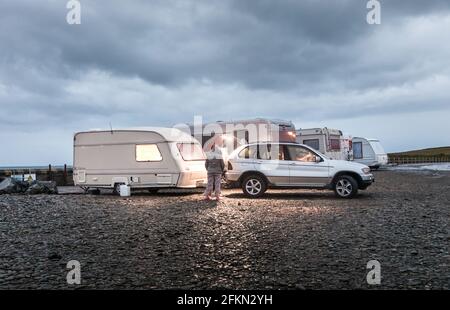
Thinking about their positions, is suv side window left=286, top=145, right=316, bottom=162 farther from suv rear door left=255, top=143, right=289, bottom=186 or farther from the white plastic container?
the white plastic container

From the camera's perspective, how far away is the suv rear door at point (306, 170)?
14164 mm

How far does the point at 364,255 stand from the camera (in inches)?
240

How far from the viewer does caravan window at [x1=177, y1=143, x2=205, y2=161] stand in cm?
1619

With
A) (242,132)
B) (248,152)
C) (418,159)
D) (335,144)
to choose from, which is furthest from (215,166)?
(418,159)

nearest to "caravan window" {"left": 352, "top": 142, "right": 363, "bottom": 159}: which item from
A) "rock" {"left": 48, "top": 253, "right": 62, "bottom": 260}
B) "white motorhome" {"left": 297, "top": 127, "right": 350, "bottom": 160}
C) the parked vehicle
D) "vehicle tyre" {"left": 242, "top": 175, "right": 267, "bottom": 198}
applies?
"white motorhome" {"left": 297, "top": 127, "right": 350, "bottom": 160}

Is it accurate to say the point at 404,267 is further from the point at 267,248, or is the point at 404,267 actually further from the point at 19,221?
the point at 19,221

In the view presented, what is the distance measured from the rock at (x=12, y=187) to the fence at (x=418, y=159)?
4717cm

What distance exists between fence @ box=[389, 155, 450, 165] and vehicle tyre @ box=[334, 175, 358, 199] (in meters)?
45.4

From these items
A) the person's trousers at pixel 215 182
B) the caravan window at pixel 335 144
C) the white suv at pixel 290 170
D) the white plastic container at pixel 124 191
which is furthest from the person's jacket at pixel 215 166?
the caravan window at pixel 335 144

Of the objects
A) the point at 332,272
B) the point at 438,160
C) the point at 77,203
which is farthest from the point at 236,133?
the point at 438,160

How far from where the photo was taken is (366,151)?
3353 centimetres

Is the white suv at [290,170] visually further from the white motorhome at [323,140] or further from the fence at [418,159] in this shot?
the fence at [418,159]
